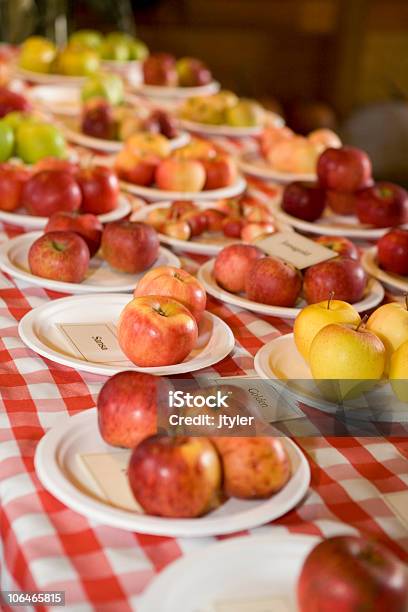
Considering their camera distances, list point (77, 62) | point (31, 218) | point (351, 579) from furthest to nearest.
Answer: point (77, 62), point (31, 218), point (351, 579)

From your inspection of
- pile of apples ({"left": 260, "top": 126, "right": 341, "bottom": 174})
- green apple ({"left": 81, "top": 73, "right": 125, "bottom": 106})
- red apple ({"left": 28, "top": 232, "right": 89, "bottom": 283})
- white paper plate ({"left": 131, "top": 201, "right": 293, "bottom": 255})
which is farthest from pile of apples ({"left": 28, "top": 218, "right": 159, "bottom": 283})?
green apple ({"left": 81, "top": 73, "right": 125, "bottom": 106})

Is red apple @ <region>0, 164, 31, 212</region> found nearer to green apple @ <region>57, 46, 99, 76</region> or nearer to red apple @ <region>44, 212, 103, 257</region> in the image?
red apple @ <region>44, 212, 103, 257</region>

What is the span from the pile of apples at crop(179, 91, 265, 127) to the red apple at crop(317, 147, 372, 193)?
2.13 ft

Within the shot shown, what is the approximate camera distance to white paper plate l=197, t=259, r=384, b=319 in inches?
55.6

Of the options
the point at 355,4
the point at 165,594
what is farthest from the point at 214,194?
the point at 355,4

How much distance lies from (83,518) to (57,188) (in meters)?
0.95

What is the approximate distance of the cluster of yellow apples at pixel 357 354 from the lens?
111 centimetres

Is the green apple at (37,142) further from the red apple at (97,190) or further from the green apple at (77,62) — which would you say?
the green apple at (77,62)

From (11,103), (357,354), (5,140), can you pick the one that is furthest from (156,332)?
(11,103)

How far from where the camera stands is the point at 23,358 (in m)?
1.20

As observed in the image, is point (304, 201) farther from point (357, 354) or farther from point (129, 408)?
point (129, 408)

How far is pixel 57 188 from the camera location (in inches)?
67.1

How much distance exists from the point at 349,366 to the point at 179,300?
30 cm

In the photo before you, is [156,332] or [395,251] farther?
[395,251]
